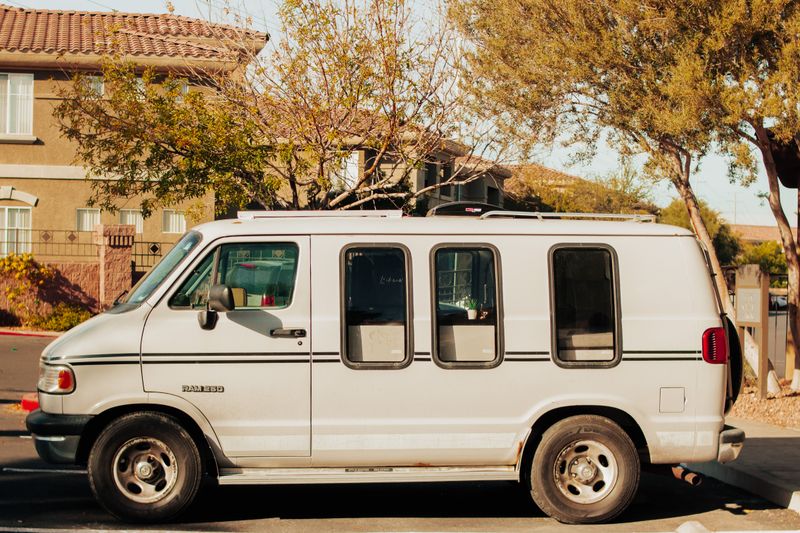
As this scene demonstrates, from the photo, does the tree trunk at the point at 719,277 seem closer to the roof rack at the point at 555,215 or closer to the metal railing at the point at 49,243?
the roof rack at the point at 555,215

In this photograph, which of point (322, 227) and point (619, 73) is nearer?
point (322, 227)

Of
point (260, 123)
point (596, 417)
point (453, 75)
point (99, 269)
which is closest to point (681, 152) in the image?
point (453, 75)

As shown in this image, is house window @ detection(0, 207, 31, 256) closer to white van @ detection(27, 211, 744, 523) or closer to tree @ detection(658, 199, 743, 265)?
white van @ detection(27, 211, 744, 523)

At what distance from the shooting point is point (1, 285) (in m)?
23.9

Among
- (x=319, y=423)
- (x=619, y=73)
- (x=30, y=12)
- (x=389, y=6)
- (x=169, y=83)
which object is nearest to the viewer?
(x=319, y=423)

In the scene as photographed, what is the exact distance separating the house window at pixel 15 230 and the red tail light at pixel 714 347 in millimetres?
21197

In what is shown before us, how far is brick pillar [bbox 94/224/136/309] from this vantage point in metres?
24.2

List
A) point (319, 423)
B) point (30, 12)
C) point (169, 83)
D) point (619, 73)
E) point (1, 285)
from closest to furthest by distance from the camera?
1. point (319, 423)
2. point (619, 73)
3. point (169, 83)
4. point (1, 285)
5. point (30, 12)

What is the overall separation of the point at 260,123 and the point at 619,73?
590 cm

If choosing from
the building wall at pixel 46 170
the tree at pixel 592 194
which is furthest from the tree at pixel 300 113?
the tree at pixel 592 194

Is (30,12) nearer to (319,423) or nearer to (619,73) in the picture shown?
(619,73)

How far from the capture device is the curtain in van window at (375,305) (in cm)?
766

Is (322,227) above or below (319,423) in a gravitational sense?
above

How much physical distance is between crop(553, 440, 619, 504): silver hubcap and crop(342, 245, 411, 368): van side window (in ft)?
4.86
